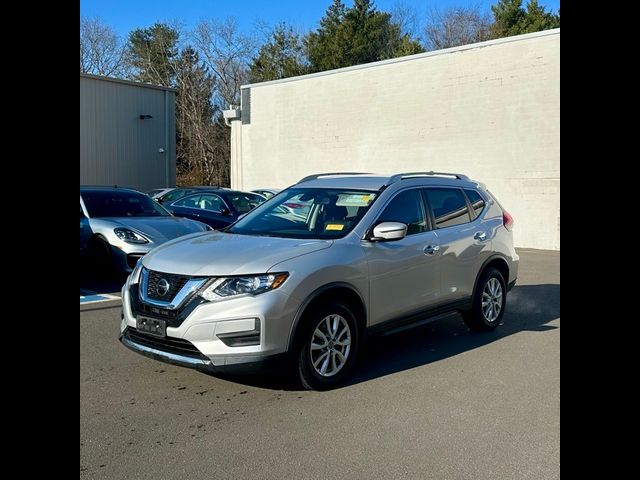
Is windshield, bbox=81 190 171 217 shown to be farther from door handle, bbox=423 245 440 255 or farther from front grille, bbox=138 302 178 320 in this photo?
door handle, bbox=423 245 440 255

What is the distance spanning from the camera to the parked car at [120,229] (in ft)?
30.6

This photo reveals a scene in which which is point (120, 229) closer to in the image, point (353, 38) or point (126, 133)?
point (126, 133)

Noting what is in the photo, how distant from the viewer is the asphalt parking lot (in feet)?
12.1

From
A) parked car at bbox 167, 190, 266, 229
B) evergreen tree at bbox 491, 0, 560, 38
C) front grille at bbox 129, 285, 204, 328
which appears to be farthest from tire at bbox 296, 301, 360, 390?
evergreen tree at bbox 491, 0, 560, 38

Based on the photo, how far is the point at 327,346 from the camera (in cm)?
505

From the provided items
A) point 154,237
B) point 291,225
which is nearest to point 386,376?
point 291,225

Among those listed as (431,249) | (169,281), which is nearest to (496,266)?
(431,249)

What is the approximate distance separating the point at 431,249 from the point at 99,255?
18.6 feet

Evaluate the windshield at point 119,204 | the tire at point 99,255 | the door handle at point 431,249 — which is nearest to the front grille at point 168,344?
the door handle at point 431,249

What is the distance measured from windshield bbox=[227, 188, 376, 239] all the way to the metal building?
815 inches
